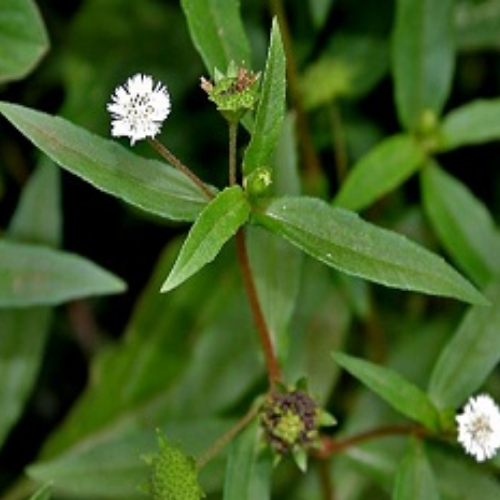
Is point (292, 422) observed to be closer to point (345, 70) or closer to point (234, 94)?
point (234, 94)

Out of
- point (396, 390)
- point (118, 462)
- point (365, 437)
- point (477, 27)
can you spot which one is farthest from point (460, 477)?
point (477, 27)

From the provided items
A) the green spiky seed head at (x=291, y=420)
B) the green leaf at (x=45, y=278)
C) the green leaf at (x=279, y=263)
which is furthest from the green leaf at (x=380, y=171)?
the green spiky seed head at (x=291, y=420)

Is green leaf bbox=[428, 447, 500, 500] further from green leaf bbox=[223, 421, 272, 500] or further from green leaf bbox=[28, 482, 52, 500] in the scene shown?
green leaf bbox=[28, 482, 52, 500]

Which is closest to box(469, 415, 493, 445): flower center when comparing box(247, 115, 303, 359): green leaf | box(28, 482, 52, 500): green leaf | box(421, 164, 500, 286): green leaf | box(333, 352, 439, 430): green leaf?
box(333, 352, 439, 430): green leaf

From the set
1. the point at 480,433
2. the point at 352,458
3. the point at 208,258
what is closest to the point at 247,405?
the point at 352,458

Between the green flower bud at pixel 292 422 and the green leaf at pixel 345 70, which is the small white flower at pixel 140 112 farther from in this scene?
the green leaf at pixel 345 70

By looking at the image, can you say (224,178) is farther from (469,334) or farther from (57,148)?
(57,148)
